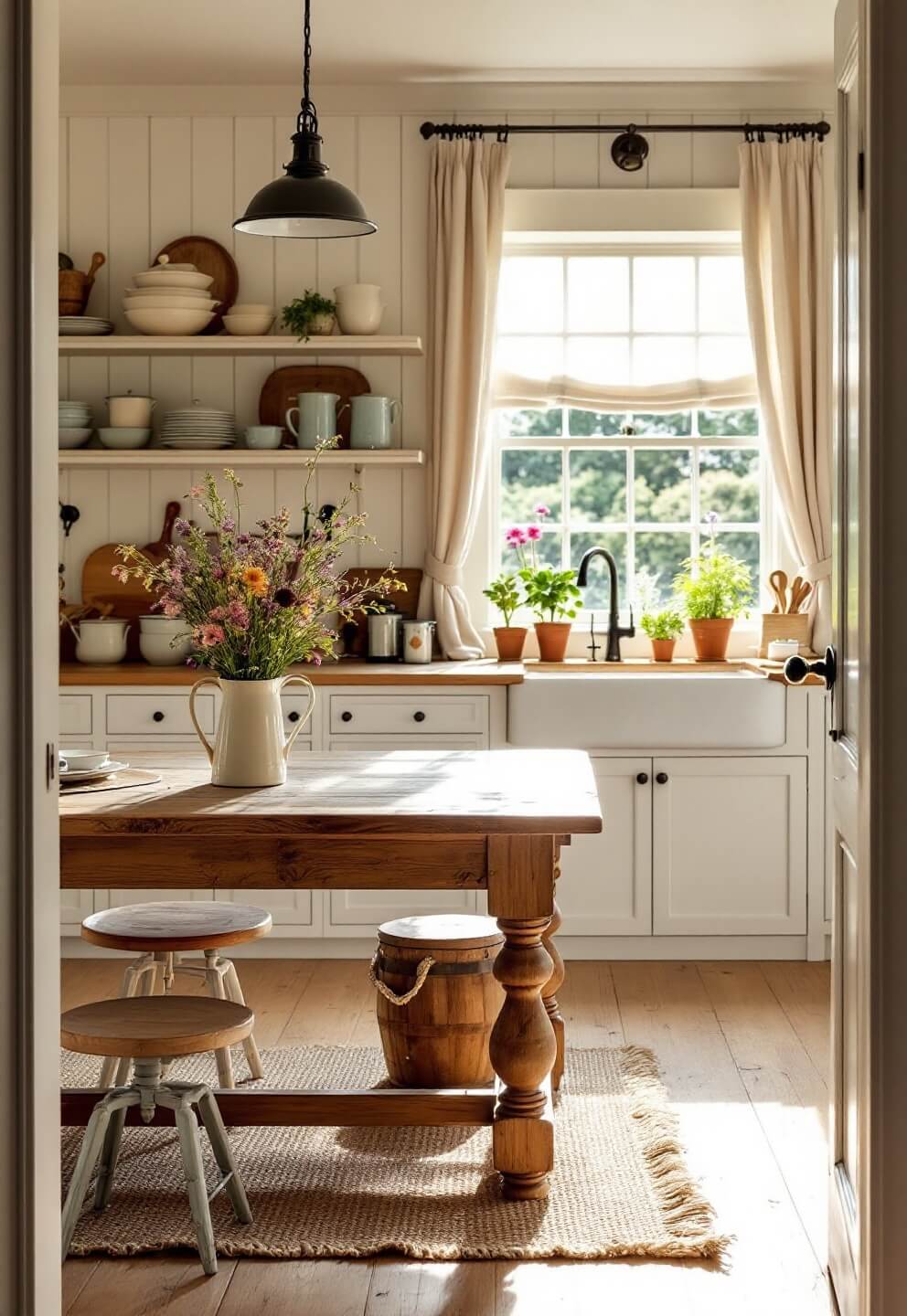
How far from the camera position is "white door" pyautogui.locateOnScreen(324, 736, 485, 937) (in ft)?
15.4

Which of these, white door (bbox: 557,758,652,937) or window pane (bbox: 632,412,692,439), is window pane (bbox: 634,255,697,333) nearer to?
window pane (bbox: 632,412,692,439)

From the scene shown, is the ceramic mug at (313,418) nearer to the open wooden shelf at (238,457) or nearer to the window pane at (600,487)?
the open wooden shelf at (238,457)

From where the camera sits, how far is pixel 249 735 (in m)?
2.96

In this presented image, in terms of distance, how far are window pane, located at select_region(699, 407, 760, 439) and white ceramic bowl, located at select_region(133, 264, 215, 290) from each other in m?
1.89

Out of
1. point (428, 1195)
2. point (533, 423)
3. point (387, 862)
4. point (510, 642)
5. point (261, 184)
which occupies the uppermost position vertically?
point (261, 184)

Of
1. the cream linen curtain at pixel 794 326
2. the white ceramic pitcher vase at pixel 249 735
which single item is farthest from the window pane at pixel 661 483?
the white ceramic pitcher vase at pixel 249 735

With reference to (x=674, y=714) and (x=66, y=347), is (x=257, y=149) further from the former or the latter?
(x=674, y=714)

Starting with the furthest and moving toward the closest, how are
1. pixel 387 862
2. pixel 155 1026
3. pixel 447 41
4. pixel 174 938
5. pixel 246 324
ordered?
Result: pixel 246 324 → pixel 447 41 → pixel 174 938 → pixel 387 862 → pixel 155 1026

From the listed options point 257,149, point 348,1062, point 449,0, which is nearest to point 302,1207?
point 348,1062

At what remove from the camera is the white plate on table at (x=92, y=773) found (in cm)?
299

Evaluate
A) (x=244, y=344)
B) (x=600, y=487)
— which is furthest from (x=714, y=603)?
(x=244, y=344)

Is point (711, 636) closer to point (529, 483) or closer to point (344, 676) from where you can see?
point (529, 483)

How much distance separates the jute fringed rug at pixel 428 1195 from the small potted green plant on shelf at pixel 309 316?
8.77 ft

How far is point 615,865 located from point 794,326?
6.52ft
